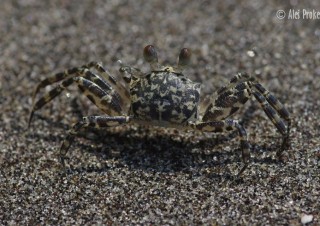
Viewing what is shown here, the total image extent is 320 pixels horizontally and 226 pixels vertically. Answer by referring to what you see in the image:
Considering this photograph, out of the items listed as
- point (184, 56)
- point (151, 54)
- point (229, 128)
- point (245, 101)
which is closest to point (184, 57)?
point (184, 56)

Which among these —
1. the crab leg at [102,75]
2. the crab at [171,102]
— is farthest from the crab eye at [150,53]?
the crab leg at [102,75]

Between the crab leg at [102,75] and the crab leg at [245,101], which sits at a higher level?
the crab leg at [102,75]

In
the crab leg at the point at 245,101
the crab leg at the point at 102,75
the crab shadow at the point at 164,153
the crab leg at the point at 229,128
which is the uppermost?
the crab leg at the point at 102,75

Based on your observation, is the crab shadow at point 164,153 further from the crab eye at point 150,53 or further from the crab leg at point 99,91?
the crab eye at point 150,53

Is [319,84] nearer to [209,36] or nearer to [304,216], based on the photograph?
[209,36]

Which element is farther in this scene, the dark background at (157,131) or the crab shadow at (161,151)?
the crab shadow at (161,151)

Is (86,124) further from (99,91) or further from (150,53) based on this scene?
(150,53)

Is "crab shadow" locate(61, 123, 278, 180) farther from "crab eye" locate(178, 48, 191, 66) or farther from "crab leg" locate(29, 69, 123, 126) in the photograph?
"crab eye" locate(178, 48, 191, 66)

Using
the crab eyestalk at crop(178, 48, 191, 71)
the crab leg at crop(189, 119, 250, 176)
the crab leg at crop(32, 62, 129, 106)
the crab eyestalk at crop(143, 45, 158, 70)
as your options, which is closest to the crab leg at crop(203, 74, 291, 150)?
the crab leg at crop(189, 119, 250, 176)
